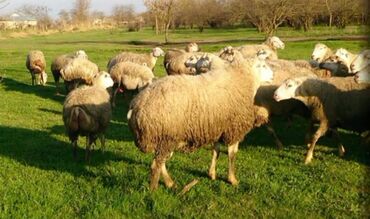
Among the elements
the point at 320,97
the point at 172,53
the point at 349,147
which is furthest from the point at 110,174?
the point at 172,53

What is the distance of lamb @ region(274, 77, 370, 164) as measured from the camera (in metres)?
7.77

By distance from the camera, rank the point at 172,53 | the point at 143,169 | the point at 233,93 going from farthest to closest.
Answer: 1. the point at 172,53
2. the point at 143,169
3. the point at 233,93

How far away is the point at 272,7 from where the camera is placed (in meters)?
39.9

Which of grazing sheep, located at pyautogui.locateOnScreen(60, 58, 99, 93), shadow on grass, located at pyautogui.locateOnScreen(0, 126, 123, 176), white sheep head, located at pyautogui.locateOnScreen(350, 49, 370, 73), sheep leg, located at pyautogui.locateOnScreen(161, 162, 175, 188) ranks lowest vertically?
shadow on grass, located at pyautogui.locateOnScreen(0, 126, 123, 176)

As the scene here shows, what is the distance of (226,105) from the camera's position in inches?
259

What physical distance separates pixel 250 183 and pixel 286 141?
2826 millimetres

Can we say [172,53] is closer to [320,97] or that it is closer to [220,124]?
[320,97]

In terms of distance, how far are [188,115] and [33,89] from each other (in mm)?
13069

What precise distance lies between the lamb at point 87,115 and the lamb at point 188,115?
5.88 feet

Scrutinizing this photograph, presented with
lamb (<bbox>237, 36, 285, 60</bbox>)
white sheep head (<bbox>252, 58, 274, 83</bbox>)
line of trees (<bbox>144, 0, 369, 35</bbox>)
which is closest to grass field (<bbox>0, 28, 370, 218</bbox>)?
white sheep head (<bbox>252, 58, 274, 83</bbox>)

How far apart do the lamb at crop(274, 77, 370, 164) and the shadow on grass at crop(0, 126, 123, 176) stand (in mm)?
3242

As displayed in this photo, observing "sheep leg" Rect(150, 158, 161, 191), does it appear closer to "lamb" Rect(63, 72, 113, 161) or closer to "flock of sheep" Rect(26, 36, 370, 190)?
"flock of sheep" Rect(26, 36, 370, 190)

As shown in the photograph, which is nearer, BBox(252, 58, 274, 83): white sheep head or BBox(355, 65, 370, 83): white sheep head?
BBox(252, 58, 274, 83): white sheep head

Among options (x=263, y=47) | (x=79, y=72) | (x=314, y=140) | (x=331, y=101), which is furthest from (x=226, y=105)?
(x=79, y=72)
